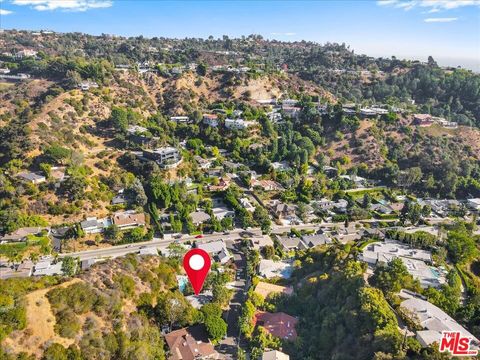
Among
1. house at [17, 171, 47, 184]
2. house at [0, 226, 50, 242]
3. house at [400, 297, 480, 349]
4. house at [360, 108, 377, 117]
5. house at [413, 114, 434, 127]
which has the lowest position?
house at [0, 226, 50, 242]

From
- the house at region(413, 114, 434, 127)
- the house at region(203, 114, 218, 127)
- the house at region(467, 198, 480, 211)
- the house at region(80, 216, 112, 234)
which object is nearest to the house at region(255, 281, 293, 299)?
the house at region(80, 216, 112, 234)

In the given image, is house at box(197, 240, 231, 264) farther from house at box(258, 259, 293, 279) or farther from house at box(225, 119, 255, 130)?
house at box(225, 119, 255, 130)

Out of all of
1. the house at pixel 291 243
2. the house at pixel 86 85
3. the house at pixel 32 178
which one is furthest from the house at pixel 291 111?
the house at pixel 32 178

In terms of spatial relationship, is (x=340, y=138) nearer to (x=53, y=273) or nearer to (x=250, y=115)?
(x=250, y=115)

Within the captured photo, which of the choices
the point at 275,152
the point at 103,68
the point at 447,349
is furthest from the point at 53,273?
the point at 103,68

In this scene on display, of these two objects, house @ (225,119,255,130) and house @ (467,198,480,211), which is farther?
house @ (225,119,255,130)

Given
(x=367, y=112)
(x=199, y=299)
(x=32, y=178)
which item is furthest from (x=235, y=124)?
(x=199, y=299)
